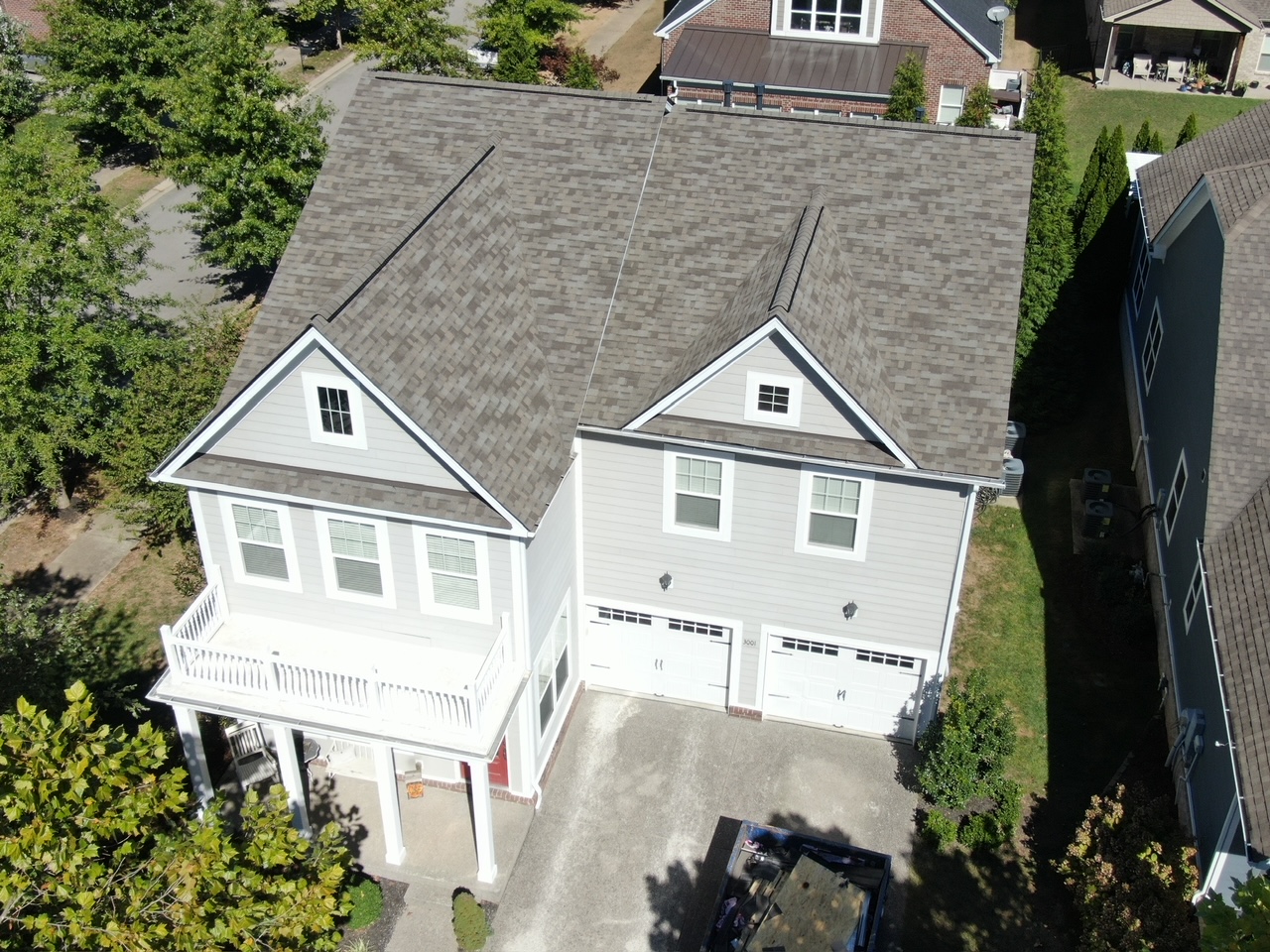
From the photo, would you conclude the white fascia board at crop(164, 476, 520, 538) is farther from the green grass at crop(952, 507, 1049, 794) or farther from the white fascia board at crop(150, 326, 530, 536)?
the green grass at crop(952, 507, 1049, 794)

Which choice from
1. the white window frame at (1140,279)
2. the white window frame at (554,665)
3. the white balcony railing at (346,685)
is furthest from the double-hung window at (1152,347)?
the white balcony railing at (346,685)

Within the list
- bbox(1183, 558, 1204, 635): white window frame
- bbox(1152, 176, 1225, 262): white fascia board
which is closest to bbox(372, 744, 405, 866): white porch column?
bbox(1183, 558, 1204, 635): white window frame

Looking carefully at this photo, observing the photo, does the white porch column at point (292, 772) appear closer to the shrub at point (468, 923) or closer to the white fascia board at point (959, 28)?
the shrub at point (468, 923)

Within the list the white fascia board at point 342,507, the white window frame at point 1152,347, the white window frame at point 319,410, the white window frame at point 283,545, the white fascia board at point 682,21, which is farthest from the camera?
the white fascia board at point 682,21

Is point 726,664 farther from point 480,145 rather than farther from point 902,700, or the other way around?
point 480,145

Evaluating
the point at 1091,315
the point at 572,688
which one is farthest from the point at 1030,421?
the point at 572,688

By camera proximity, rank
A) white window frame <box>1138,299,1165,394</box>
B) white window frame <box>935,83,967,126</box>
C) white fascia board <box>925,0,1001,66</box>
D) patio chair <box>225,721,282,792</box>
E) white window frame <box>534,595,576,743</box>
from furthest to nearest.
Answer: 1. white window frame <box>935,83,967,126</box>
2. white fascia board <box>925,0,1001,66</box>
3. white window frame <box>1138,299,1165,394</box>
4. patio chair <box>225,721,282,792</box>
5. white window frame <box>534,595,576,743</box>
